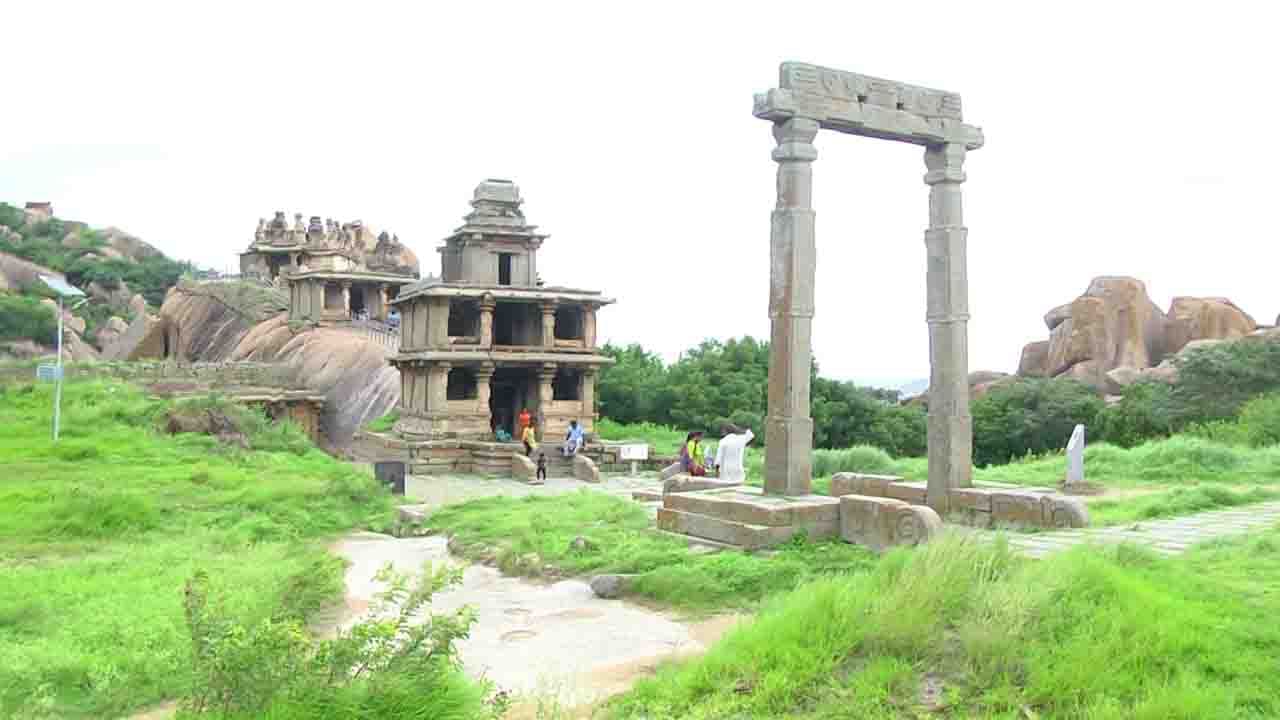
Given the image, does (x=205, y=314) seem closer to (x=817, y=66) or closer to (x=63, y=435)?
(x=63, y=435)

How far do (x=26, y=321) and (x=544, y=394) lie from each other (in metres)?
40.4

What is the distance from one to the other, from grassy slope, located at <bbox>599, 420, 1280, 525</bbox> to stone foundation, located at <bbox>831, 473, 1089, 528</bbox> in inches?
45.3

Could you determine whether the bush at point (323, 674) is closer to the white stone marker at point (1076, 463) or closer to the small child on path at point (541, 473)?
the white stone marker at point (1076, 463)

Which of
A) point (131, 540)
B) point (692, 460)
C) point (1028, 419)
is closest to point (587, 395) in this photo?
point (692, 460)

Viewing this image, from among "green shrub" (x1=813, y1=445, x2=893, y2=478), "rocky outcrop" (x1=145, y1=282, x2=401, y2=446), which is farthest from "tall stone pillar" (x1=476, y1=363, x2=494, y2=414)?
"green shrub" (x1=813, y1=445, x2=893, y2=478)

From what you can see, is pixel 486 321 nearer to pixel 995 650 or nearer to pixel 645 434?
pixel 645 434

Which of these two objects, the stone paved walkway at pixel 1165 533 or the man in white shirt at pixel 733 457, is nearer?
the stone paved walkway at pixel 1165 533

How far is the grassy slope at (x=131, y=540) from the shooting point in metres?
7.06

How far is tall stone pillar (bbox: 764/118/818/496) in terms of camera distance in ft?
39.7

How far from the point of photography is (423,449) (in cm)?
2845

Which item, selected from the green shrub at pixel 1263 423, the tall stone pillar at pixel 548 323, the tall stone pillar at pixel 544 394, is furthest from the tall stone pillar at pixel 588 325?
the green shrub at pixel 1263 423

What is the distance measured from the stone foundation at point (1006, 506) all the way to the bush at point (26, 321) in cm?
5660

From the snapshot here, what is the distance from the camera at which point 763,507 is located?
11273mm

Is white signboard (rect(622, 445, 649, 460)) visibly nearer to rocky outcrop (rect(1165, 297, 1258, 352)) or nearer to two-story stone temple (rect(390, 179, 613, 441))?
two-story stone temple (rect(390, 179, 613, 441))
